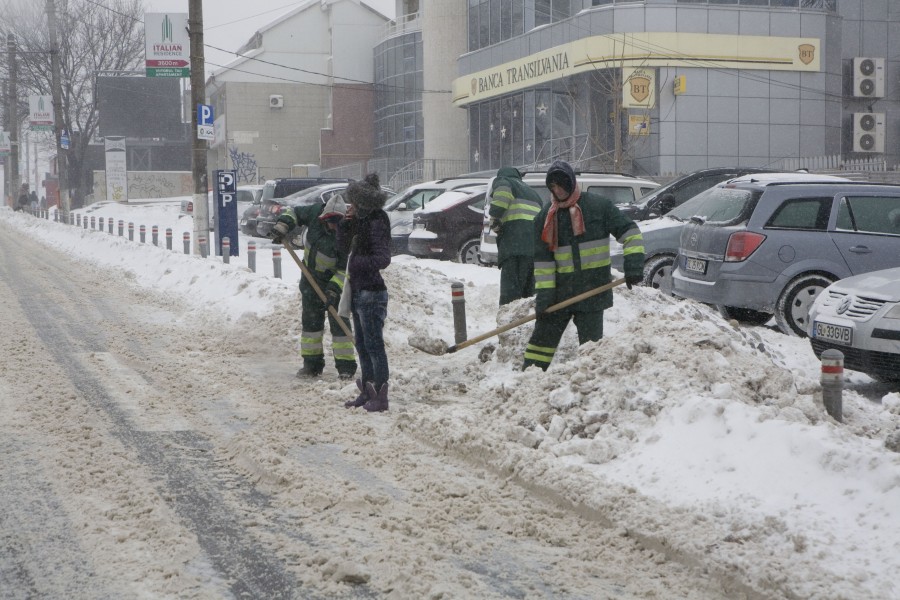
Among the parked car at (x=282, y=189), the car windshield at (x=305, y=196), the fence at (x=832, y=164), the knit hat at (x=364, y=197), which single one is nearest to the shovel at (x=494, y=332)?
the knit hat at (x=364, y=197)

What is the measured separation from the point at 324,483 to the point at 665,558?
192 centimetres

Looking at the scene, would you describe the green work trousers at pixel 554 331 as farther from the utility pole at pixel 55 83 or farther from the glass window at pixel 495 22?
the utility pole at pixel 55 83

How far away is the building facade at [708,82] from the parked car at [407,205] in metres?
12.1

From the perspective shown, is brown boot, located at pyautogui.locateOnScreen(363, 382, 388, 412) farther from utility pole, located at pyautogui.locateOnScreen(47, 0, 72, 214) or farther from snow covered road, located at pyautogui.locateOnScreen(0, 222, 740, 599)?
utility pole, located at pyautogui.locateOnScreen(47, 0, 72, 214)

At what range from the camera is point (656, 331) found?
7.36 metres

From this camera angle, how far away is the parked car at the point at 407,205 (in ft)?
67.3

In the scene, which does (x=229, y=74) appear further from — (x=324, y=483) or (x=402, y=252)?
(x=324, y=483)

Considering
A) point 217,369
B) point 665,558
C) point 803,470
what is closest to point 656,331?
point 803,470

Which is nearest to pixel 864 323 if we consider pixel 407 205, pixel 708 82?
pixel 407 205

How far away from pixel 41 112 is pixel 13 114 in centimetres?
419

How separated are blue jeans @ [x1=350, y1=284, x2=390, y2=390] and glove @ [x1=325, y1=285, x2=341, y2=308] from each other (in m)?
0.94

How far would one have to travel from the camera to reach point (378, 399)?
7.79 metres

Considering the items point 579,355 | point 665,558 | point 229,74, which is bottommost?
point 665,558

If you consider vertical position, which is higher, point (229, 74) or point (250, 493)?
point (229, 74)
